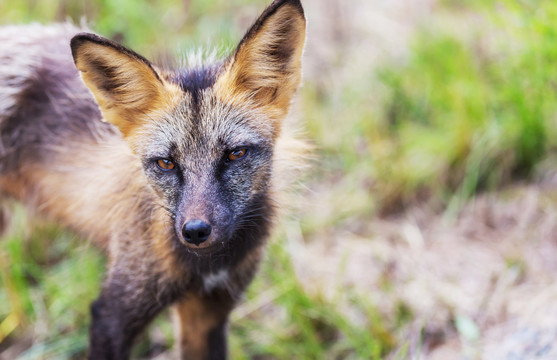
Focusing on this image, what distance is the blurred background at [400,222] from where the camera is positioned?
4.27 m

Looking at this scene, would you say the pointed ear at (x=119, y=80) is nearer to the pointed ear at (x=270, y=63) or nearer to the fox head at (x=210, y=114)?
the fox head at (x=210, y=114)

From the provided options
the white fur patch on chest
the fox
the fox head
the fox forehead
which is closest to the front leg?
the fox

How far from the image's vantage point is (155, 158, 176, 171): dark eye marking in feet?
10.3

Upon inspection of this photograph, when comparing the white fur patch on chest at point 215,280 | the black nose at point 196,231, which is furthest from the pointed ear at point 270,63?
the white fur patch on chest at point 215,280

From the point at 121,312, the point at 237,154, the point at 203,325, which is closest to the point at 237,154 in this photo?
the point at 237,154

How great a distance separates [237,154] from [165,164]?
391 millimetres

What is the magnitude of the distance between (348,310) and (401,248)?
93 centimetres

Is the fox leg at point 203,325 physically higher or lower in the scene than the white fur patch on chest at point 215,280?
lower

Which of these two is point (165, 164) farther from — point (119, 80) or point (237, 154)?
point (119, 80)

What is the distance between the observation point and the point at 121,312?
3471mm

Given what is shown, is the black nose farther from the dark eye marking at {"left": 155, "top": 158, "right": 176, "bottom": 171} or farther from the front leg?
the front leg

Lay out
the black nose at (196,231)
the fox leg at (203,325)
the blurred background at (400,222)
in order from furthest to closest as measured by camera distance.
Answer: the blurred background at (400,222) < the fox leg at (203,325) < the black nose at (196,231)

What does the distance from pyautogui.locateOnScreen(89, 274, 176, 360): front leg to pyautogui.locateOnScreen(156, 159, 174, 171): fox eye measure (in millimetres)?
693

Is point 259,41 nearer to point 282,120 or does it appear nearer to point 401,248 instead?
point 282,120
